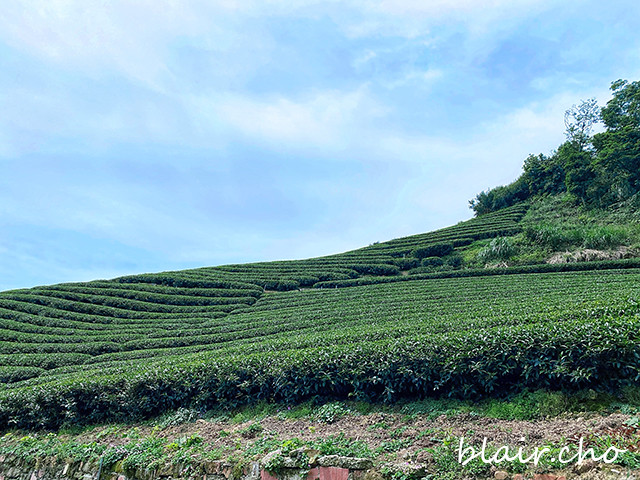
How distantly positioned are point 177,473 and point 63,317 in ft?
65.4

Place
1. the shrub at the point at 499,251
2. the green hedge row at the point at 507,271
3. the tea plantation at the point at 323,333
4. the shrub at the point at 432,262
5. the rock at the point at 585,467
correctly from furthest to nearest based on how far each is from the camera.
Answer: the shrub at the point at 432,262, the shrub at the point at 499,251, the green hedge row at the point at 507,271, the tea plantation at the point at 323,333, the rock at the point at 585,467

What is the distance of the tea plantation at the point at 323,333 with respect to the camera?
5770mm

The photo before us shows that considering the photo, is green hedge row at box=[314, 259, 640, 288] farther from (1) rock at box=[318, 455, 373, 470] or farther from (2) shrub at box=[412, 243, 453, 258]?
(1) rock at box=[318, 455, 373, 470]

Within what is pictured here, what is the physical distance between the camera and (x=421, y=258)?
30484 mm

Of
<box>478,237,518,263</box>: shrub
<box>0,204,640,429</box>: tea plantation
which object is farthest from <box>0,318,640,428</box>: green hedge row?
<box>478,237,518,263</box>: shrub

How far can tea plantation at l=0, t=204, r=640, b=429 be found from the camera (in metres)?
5.77

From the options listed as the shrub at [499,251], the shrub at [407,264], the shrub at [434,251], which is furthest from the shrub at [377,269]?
the shrub at [499,251]

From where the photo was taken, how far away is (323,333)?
1212cm

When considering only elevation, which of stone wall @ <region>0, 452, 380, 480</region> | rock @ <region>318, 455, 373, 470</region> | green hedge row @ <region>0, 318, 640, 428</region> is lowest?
stone wall @ <region>0, 452, 380, 480</region>

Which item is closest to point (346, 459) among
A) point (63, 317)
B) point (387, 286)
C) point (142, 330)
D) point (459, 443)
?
point (459, 443)

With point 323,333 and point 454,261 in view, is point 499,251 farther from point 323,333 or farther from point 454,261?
point 323,333

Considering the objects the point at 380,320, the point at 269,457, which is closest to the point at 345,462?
the point at 269,457

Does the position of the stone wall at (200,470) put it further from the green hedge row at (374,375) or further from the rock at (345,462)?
the green hedge row at (374,375)

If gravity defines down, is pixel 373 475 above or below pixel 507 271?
below
